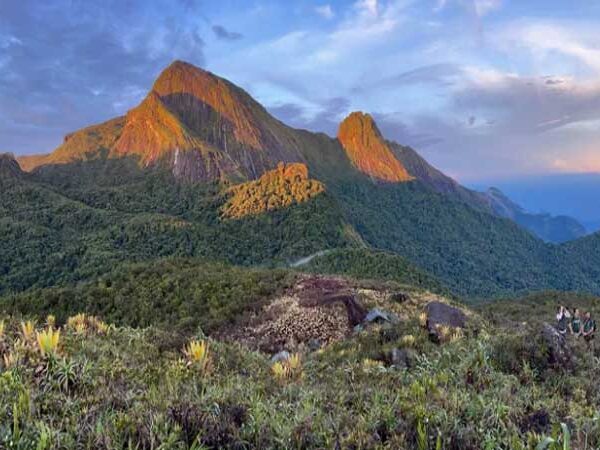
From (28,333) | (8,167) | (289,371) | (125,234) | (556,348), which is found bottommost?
(289,371)

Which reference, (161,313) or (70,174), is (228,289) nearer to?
(161,313)

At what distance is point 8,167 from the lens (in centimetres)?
15412

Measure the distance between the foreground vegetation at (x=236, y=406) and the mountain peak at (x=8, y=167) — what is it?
568 feet

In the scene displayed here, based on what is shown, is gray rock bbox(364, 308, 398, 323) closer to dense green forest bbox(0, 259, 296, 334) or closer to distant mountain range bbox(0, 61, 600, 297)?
dense green forest bbox(0, 259, 296, 334)

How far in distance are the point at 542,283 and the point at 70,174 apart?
20404cm

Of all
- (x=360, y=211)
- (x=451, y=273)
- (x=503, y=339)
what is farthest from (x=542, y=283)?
(x=503, y=339)

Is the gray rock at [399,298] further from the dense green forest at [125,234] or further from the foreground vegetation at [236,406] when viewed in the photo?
the dense green forest at [125,234]

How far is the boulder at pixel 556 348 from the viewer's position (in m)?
6.75

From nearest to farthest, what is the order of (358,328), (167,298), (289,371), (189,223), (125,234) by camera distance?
(289,371)
(358,328)
(167,298)
(125,234)
(189,223)

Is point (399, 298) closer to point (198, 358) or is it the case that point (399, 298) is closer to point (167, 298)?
point (167, 298)

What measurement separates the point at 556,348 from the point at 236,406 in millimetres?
5669

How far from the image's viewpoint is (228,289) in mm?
31859

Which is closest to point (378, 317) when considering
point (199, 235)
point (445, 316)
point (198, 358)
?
point (445, 316)

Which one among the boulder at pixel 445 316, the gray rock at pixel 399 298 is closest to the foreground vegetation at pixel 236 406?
the boulder at pixel 445 316
